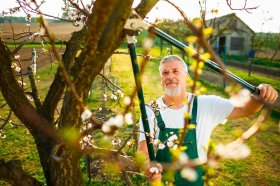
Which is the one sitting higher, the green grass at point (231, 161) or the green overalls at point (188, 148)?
the green overalls at point (188, 148)

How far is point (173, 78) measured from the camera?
8.75 ft

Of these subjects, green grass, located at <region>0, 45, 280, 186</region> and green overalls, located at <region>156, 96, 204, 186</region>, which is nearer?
green overalls, located at <region>156, 96, 204, 186</region>

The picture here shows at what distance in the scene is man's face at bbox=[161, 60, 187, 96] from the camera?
8.64 ft

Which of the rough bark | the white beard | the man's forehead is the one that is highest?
the man's forehead

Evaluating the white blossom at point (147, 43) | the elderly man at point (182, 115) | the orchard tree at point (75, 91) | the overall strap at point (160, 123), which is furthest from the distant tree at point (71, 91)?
the overall strap at point (160, 123)

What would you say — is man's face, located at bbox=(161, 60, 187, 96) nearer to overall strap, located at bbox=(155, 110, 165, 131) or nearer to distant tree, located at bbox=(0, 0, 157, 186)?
overall strap, located at bbox=(155, 110, 165, 131)

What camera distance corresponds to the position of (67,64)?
2.21m

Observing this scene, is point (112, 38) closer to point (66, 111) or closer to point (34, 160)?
point (66, 111)

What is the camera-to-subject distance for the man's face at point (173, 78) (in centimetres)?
263

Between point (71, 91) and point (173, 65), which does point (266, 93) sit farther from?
point (71, 91)

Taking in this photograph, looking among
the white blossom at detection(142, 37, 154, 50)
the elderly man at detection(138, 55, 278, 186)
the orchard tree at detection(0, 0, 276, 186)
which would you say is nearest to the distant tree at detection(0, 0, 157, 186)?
the orchard tree at detection(0, 0, 276, 186)

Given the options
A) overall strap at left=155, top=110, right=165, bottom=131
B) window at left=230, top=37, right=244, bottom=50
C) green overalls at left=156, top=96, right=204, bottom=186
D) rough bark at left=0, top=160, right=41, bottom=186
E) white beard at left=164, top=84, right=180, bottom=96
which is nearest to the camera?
rough bark at left=0, top=160, right=41, bottom=186

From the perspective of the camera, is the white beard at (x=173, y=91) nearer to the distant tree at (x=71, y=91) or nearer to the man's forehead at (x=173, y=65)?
the man's forehead at (x=173, y=65)

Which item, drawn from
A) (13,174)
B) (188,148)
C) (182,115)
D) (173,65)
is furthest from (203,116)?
(13,174)
